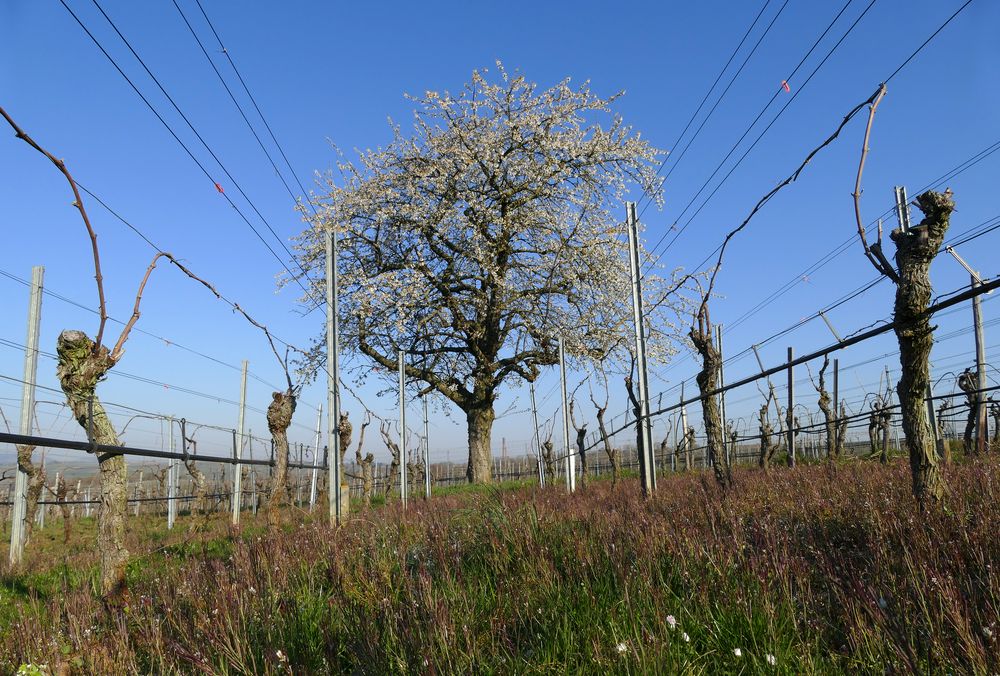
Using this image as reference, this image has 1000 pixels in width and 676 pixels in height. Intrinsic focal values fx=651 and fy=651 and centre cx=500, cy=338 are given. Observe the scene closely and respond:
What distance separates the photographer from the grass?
265 cm

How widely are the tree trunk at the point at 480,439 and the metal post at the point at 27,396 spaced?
49.8 feet

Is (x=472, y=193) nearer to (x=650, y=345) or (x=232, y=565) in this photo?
(x=650, y=345)

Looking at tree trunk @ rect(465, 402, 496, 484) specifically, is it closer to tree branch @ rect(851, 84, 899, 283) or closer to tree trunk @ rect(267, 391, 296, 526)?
tree trunk @ rect(267, 391, 296, 526)

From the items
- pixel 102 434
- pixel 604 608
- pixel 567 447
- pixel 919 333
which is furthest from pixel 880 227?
pixel 567 447

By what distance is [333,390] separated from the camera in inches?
420

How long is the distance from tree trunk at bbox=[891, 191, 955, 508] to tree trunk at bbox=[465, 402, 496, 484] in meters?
19.9

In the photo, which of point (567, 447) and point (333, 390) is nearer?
point (333, 390)

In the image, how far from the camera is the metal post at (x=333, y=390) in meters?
10.2

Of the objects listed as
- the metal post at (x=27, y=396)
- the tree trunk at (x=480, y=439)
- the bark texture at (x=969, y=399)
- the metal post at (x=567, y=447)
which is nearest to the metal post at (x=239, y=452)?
the metal post at (x=27, y=396)

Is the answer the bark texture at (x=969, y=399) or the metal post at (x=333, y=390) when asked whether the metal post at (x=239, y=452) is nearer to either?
the metal post at (x=333, y=390)

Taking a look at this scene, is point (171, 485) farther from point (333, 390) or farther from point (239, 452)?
point (333, 390)

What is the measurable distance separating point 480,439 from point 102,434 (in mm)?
19470

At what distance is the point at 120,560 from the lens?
5590 mm

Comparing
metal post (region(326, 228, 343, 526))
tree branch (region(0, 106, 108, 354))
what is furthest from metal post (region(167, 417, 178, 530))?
tree branch (region(0, 106, 108, 354))
